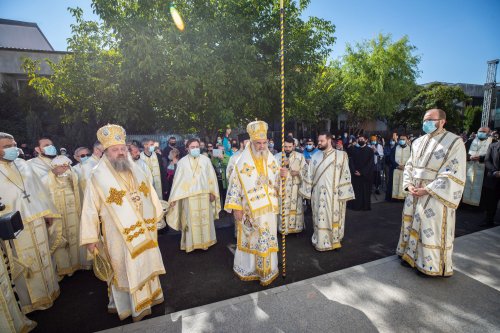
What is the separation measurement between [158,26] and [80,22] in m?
4.55

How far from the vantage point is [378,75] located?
2461 centimetres

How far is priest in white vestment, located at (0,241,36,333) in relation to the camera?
285cm

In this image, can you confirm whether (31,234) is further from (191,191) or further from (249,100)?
(249,100)

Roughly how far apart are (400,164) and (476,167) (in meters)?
1.88

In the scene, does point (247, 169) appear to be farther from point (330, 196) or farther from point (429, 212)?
point (429, 212)

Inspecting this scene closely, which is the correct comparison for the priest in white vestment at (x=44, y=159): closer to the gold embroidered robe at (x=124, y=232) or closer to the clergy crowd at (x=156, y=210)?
the clergy crowd at (x=156, y=210)

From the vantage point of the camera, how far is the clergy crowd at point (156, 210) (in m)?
3.29

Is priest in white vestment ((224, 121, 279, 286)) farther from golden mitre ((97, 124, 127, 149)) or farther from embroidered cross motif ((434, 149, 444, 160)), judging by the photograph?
embroidered cross motif ((434, 149, 444, 160))

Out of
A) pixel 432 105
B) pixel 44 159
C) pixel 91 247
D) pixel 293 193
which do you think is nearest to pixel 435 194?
pixel 293 193

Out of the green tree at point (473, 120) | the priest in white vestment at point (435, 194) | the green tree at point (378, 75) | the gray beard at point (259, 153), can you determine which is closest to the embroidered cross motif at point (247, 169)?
the gray beard at point (259, 153)

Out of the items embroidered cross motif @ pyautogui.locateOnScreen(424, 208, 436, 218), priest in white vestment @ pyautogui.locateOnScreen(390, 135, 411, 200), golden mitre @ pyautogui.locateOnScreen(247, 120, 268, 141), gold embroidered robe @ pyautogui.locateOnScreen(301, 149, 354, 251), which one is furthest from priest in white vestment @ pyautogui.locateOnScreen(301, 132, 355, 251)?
priest in white vestment @ pyautogui.locateOnScreen(390, 135, 411, 200)

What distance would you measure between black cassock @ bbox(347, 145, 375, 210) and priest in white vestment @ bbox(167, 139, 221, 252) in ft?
14.5

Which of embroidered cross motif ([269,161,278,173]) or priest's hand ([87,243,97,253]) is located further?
embroidered cross motif ([269,161,278,173])

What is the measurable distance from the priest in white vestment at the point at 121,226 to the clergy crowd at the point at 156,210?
12 millimetres
